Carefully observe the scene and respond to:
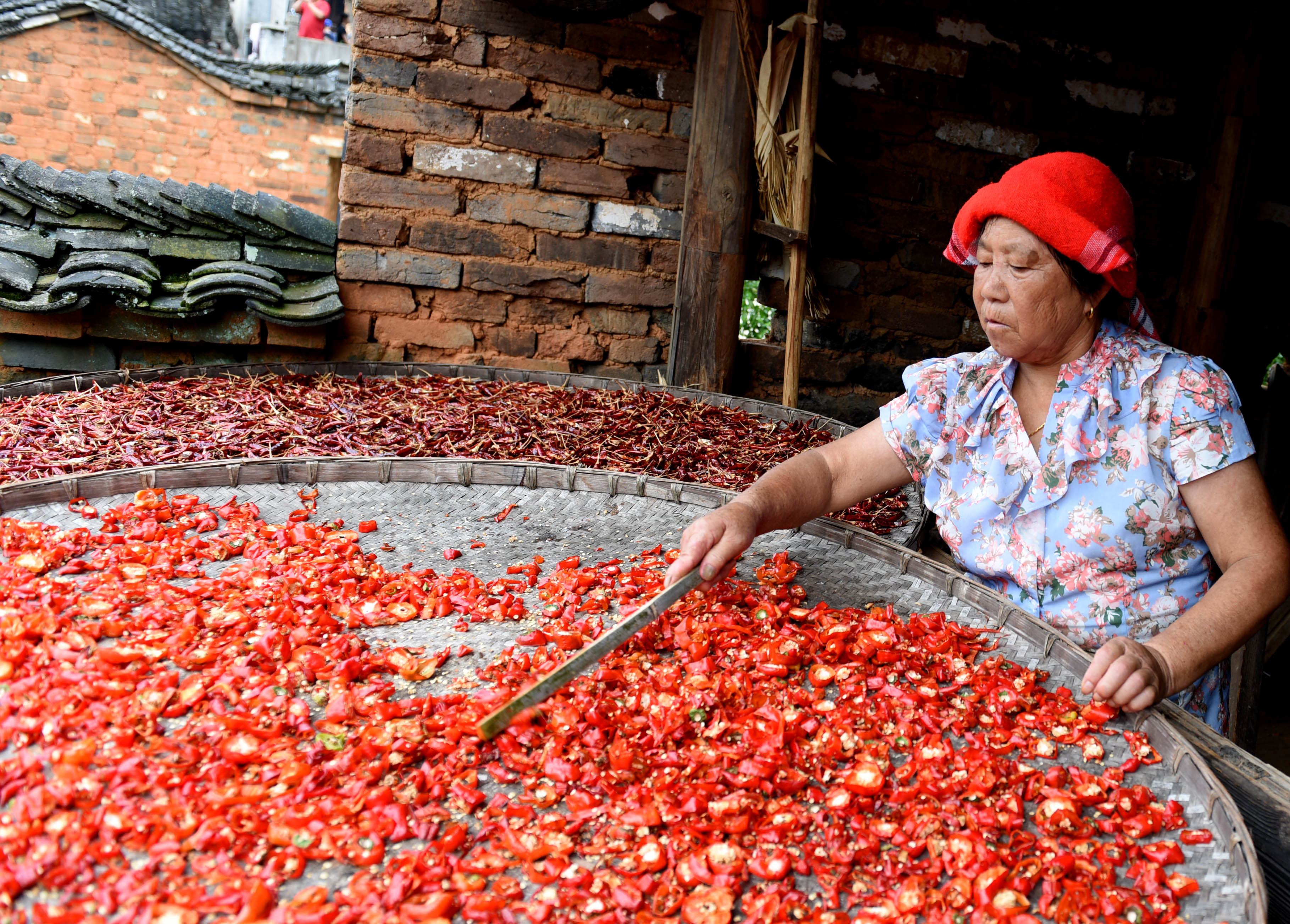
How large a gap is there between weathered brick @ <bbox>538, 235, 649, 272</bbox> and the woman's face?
2.34 meters

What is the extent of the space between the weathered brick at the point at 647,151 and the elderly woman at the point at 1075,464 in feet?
7.36

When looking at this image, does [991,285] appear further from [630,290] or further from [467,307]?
[467,307]

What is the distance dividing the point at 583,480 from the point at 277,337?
6.44 feet

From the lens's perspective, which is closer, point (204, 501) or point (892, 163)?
point (204, 501)

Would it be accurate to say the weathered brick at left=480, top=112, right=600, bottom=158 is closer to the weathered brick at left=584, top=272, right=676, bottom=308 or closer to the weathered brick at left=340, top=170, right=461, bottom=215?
the weathered brick at left=340, top=170, right=461, bottom=215

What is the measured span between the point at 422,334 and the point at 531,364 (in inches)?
19.5

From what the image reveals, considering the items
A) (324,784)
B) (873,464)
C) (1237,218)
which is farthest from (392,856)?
(1237,218)

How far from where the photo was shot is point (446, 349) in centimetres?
380

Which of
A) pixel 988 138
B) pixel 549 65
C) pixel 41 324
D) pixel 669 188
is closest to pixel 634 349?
pixel 669 188

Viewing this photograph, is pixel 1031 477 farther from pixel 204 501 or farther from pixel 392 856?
pixel 204 501

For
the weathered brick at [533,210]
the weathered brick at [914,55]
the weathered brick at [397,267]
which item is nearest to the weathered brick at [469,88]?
the weathered brick at [533,210]

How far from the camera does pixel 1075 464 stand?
1659 millimetres

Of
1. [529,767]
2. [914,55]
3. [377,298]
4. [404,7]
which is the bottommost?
[529,767]

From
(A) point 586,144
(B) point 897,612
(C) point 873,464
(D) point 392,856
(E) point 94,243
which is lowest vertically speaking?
(D) point 392,856
